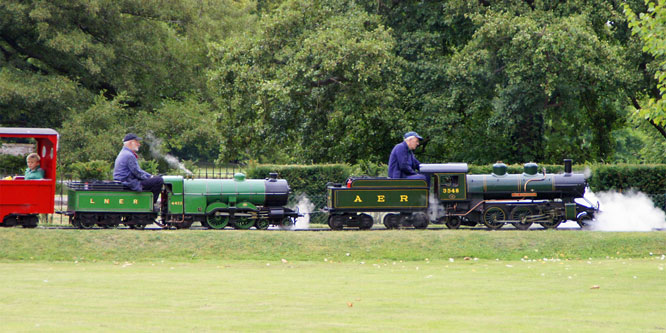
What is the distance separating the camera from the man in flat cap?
1706 centimetres

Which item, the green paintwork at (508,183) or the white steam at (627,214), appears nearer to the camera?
the green paintwork at (508,183)

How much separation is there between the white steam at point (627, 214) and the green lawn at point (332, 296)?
18.1ft

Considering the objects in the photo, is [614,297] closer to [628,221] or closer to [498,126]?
[628,221]

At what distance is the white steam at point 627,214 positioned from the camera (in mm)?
19562

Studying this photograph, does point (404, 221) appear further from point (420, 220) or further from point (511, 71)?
point (511, 71)

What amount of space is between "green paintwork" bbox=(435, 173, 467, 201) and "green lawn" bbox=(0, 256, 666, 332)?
4441 mm

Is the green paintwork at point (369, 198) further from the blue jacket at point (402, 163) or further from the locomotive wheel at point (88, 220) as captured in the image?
the locomotive wheel at point (88, 220)

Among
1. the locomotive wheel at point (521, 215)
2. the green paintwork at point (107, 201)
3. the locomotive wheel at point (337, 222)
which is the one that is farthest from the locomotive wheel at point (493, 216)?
the green paintwork at point (107, 201)

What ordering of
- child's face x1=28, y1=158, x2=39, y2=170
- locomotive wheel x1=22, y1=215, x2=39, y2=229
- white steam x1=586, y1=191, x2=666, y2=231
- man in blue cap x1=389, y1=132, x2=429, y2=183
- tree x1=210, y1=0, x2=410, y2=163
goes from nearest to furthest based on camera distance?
child's face x1=28, y1=158, x2=39, y2=170 < locomotive wheel x1=22, y1=215, x2=39, y2=229 < man in blue cap x1=389, y1=132, x2=429, y2=183 < white steam x1=586, y1=191, x2=666, y2=231 < tree x1=210, y1=0, x2=410, y2=163

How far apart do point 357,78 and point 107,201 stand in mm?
12248

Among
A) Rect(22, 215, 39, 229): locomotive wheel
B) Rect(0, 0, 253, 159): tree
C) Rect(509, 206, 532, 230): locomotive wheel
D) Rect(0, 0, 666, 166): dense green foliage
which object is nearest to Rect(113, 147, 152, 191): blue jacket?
Rect(22, 215, 39, 229): locomotive wheel

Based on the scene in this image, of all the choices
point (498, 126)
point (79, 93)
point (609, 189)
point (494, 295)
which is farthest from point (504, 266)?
point (79, 93)

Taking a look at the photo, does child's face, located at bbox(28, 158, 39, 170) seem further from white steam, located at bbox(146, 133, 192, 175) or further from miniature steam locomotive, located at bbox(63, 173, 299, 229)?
white steam, located at bbox(146, 133, 192, 175)

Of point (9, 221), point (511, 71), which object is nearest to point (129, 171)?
point (9, 221)
